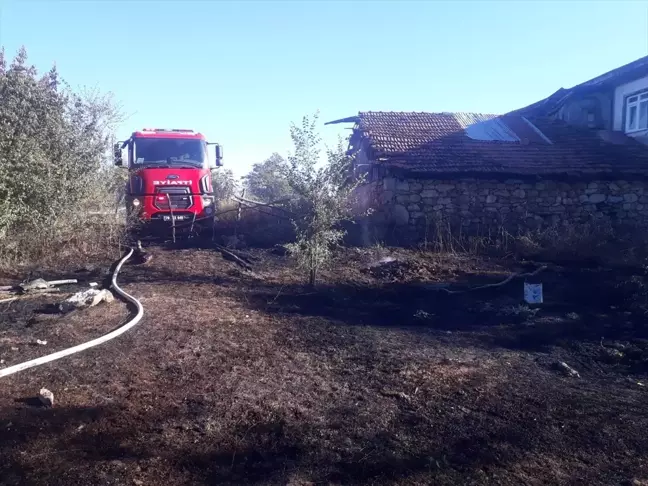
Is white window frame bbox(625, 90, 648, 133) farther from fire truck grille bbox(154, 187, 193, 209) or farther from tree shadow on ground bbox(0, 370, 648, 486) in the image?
tree shadow on ground bbox(0, 370, 648, 486)

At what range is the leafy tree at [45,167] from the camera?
1116cm

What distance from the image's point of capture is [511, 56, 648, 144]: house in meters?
18.1

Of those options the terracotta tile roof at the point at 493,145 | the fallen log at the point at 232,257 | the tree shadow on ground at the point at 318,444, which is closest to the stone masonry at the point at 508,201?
the terracotta tile roof at the point at 493,145

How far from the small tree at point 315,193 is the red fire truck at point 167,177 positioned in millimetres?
5788

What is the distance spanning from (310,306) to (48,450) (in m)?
5.19

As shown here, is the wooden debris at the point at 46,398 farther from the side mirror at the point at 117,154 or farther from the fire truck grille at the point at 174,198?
the side mirror at the point at 117,154

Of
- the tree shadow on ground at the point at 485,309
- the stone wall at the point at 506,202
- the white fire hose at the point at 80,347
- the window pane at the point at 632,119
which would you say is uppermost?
the window pane at the point at 632,119

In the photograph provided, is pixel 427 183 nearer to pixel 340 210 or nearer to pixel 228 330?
pixel 340 210

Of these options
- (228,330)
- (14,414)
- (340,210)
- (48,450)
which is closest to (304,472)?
(48,450)

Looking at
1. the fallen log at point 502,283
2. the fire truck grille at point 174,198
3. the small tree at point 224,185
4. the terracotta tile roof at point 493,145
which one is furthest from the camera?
the small tree at point 224,185

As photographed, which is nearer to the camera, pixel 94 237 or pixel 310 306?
pixel 310 306

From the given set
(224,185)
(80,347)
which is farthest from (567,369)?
(224,185)

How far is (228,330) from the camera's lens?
7125 mm

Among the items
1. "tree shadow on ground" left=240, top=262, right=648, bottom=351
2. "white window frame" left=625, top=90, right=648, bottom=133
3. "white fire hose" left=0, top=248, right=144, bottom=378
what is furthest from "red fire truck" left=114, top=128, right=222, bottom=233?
"white window frame" left=625, top=90, right=648, bottom=133
